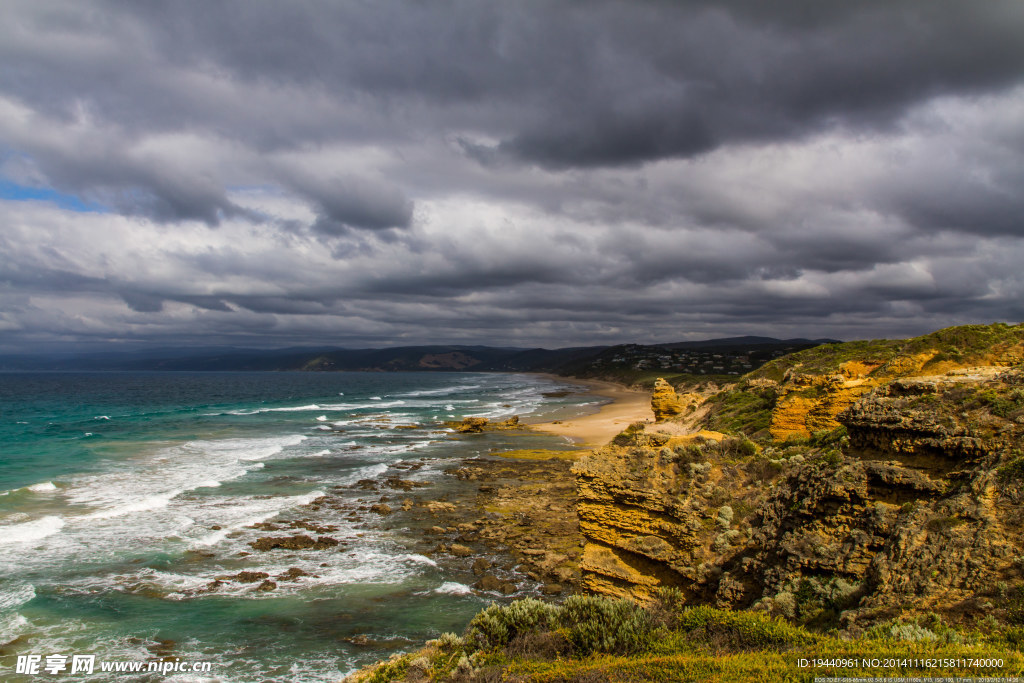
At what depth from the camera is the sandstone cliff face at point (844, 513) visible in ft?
24.1

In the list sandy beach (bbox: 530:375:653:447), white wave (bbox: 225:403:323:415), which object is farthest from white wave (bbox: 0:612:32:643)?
white wave (bbox: 225:403:323:415)

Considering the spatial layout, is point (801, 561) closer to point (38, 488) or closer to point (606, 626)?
point (606, 626)

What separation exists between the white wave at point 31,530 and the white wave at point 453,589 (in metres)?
18.1

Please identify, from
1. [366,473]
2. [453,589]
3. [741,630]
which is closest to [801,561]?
[741,630]

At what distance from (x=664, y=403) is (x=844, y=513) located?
3688 cm

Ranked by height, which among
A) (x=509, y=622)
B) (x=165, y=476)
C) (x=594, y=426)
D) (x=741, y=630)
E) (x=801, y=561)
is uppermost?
(x=801, y=561)

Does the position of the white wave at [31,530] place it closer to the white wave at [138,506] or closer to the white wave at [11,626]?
the white wave at [138,506]

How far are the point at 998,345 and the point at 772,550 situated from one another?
1760 centimetres

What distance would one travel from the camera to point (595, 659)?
26.4 ft

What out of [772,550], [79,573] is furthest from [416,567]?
[772,550]

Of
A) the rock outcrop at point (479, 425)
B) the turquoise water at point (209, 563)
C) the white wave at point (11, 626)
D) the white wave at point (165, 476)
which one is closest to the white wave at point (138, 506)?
the white wave at point (165, 476)

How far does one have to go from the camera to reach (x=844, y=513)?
8.87 meters

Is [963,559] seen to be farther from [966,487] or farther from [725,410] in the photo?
[725,410]

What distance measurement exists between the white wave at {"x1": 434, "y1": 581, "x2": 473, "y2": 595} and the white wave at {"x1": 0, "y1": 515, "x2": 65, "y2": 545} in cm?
1813
